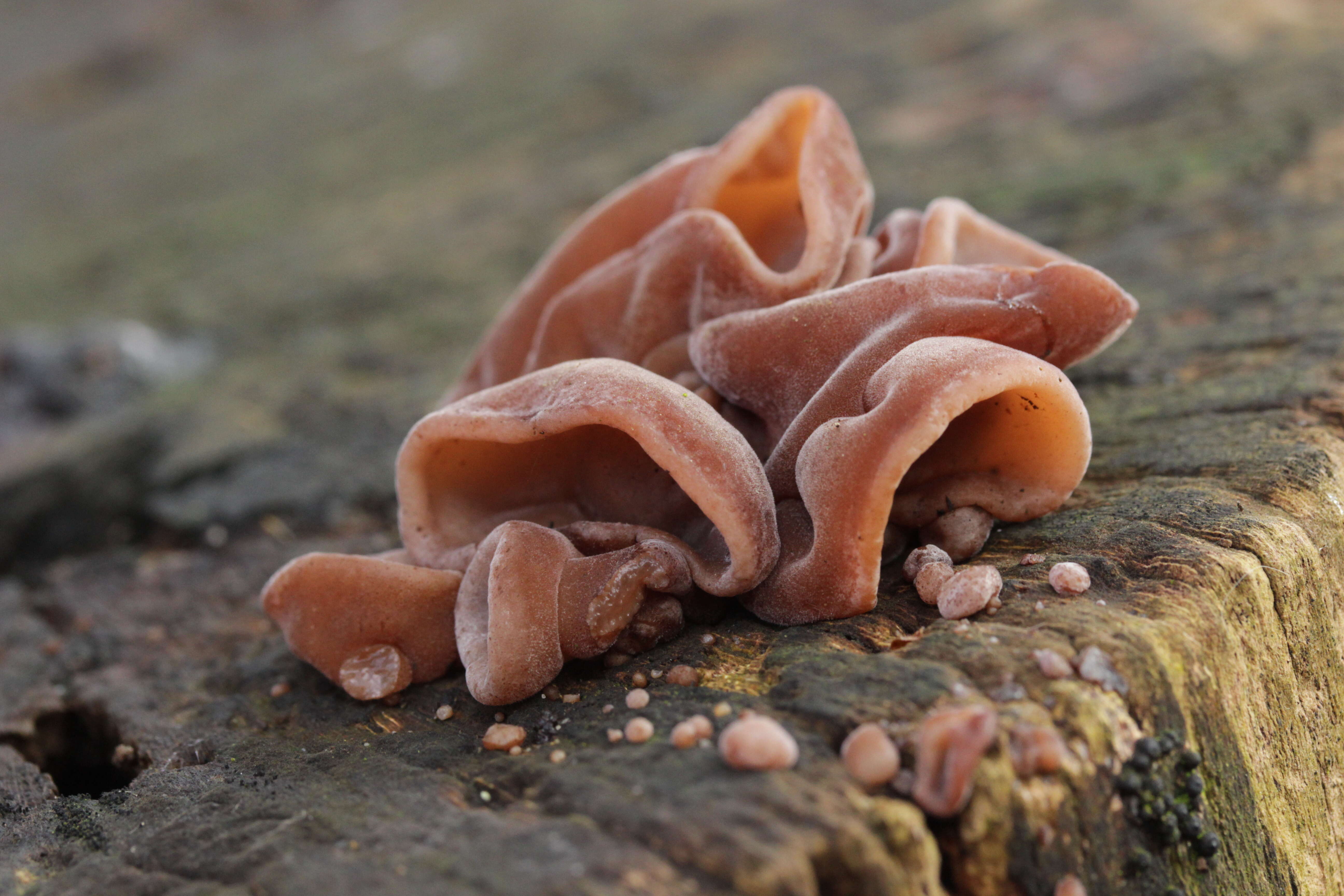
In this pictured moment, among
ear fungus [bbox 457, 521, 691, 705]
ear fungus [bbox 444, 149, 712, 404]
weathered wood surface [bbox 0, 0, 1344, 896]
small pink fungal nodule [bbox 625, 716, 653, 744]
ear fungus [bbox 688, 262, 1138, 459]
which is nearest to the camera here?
weathered wood surface [bbox 0, 0, 1344, 896]

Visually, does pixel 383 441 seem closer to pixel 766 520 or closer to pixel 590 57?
pixel 766 520

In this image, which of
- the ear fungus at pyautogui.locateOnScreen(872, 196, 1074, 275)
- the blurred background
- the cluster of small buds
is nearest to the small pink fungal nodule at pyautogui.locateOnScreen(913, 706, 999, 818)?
the cluster of small buds

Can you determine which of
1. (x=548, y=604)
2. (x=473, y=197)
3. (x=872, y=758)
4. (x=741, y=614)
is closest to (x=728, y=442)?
(x=741, y=614)

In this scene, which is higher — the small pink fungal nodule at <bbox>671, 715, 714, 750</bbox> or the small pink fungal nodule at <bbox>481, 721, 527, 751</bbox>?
the small pink fungal nodule at <bbox>671, 715, 714, 750</bbox>

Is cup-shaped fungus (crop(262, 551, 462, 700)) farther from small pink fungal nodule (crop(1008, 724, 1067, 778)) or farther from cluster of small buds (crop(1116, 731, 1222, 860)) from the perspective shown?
cluster of small buds (crop(1116, 731, 1222, 860))

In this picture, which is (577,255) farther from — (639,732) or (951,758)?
(951,758)
